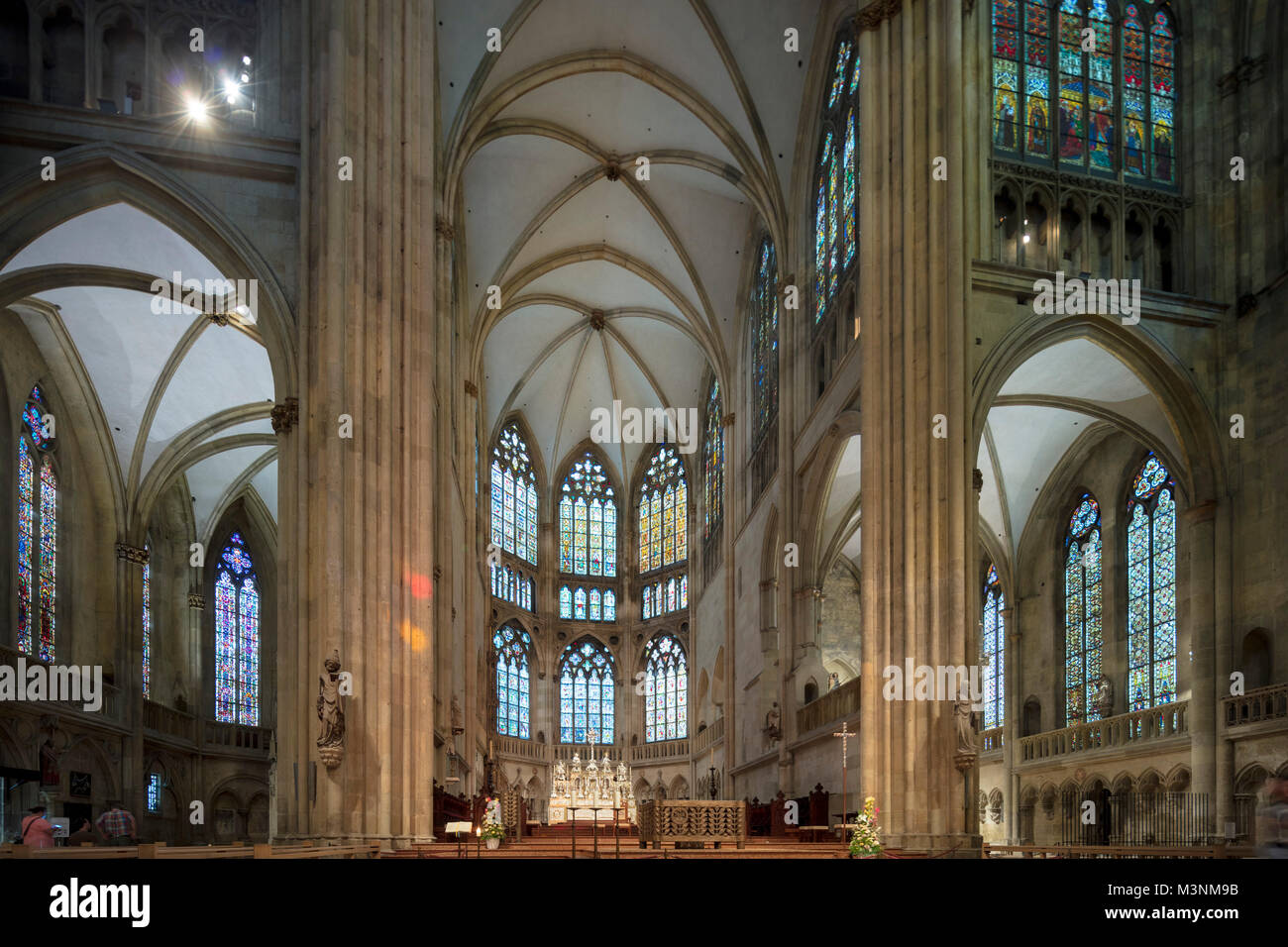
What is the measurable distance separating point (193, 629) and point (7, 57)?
64.6 ft

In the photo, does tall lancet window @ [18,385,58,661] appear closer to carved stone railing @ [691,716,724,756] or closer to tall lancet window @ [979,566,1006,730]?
carved stone railing @ [691,716,724,756]

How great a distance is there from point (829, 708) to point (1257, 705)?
9.84 m

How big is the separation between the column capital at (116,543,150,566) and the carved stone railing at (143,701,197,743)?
144 inches

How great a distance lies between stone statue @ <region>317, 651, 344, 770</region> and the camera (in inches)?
635

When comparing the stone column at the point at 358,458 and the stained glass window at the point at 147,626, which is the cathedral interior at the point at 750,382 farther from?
the stained glass window at the point at 147,626

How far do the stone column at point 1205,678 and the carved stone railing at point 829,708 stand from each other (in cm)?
619

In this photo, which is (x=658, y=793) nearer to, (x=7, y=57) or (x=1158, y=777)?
(x=1158, y=777)

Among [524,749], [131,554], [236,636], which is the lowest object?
[524,749]

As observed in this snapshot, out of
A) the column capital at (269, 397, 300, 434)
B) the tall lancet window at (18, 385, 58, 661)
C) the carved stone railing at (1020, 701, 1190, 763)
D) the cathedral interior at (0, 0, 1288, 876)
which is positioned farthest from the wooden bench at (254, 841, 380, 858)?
the carved stone railing at (1020, 701, 1190, 763)

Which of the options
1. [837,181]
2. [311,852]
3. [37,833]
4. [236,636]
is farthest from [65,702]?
[837,181]

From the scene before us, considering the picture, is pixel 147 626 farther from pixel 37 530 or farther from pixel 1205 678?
pixel 1205 678

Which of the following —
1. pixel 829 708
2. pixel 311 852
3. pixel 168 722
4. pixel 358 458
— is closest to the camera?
pixel 311 852

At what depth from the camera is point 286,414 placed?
721 inches
